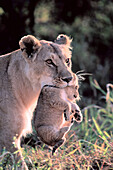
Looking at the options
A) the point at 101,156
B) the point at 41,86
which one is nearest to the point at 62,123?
the point at 41,86

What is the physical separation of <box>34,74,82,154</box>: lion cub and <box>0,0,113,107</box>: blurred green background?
11.5 ft

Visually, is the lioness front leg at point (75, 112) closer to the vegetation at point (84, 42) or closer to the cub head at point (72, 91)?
the cub head at point (72, 91)

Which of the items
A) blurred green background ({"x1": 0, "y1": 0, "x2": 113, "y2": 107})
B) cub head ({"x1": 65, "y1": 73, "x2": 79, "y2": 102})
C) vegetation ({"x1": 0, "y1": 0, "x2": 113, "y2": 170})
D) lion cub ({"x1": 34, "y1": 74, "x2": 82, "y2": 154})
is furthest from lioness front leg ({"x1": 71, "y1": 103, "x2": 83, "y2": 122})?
blurred green background ({"x1": 0, "y1": 0, "x2": 113, "y2": 107})

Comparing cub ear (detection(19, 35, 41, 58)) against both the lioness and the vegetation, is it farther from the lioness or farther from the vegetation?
the vegetation

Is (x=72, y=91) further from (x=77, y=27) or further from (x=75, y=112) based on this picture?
(x=77, y=27)

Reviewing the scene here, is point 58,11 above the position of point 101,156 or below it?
above

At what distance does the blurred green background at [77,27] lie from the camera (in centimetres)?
737

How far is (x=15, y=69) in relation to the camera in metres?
4.45

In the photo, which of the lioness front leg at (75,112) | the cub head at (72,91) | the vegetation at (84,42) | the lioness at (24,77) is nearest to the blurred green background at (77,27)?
the vegetation at (84,42)

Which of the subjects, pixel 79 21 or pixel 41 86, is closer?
pixel 41 86

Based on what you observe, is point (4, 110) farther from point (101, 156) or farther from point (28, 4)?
point (28, 4)

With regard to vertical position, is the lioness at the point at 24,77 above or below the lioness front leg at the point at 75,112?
above

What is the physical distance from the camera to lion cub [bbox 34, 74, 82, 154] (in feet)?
12.3

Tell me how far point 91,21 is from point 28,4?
204 cm
